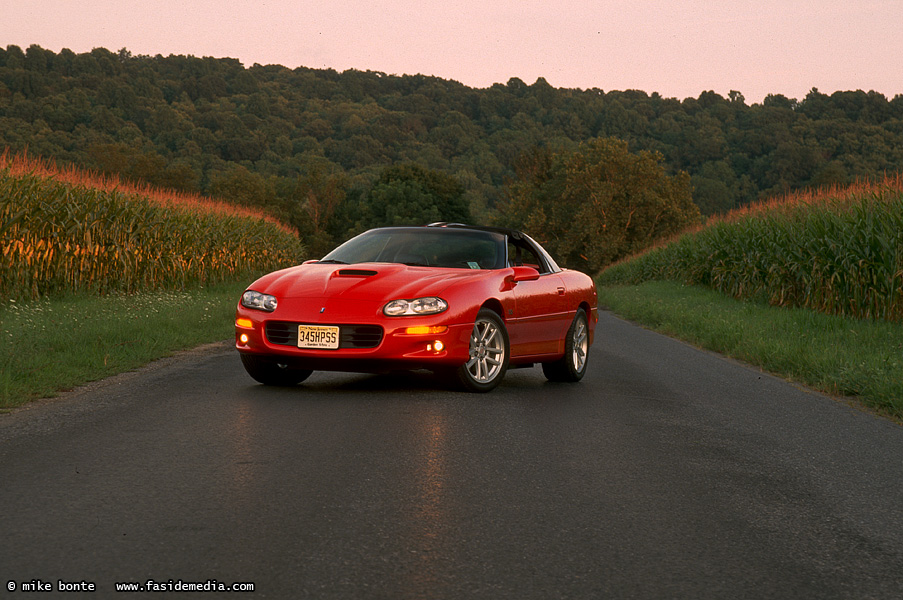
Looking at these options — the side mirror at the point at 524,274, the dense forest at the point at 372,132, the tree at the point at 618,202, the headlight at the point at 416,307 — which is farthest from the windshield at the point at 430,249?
the dense forest at the point at 372,132

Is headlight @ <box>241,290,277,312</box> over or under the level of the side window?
under

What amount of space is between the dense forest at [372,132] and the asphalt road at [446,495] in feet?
227

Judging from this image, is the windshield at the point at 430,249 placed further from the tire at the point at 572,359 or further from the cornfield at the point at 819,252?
the cornfield at the point at 819,252

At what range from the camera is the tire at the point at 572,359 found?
10.0m

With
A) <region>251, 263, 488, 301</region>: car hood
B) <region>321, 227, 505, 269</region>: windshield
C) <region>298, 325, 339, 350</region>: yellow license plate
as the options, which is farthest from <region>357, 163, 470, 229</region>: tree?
<region>298, 325, 339, 350</region>: yellow license plate

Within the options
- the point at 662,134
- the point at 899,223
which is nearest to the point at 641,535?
the point at 899,223

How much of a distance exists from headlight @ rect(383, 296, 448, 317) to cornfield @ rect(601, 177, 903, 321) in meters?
9.36

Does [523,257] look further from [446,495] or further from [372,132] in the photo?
[372,132]

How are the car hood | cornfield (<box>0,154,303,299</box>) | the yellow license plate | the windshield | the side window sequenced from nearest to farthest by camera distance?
1. the yellow license plate
2. the car hood
3. the windshield
4. the side window
5. cornfield (<box>0,154,303,299</box>)

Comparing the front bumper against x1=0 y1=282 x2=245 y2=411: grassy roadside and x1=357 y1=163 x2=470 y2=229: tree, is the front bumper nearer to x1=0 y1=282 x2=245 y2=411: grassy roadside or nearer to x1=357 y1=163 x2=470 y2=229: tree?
x1=0 y1=282 x2=245 y2=411: grassy roadside

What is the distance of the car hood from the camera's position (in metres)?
8.40

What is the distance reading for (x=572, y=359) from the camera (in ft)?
33.1

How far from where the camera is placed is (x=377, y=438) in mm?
6340

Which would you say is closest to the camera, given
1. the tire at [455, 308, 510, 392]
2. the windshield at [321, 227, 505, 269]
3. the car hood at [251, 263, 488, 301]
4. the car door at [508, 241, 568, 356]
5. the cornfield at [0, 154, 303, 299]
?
the car hood at [251, 263, 488, 301]
